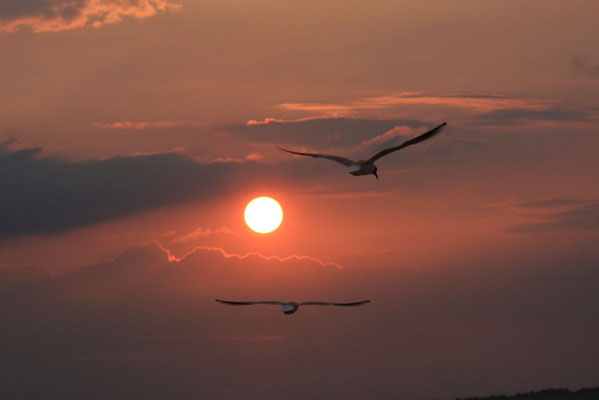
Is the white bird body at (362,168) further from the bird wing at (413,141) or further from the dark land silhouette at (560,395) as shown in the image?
the dark land silhouette at (560,395)

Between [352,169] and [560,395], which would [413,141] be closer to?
[352,169]

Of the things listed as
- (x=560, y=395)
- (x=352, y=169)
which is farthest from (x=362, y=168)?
(x=560, y=395)

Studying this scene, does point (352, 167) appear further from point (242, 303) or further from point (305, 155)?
point (242, 303)

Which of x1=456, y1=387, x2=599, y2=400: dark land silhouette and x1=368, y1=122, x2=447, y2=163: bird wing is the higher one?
x1=368, y1=122, x2=447, y2=163: bird wing

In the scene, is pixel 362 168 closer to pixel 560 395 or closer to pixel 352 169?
pixel 352 169

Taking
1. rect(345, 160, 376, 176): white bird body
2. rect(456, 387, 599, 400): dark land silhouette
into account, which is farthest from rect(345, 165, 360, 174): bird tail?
rect(456, 387, 599, 400): dark land silhouette

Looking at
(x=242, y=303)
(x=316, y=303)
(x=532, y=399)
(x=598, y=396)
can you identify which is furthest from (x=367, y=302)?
(x=532, y=399)

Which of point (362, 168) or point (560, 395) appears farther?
point (560, 395)

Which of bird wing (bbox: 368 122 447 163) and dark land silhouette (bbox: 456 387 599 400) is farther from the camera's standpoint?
dark land silhouette (bbox: 456 387 599 400)

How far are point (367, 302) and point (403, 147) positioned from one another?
788 inches

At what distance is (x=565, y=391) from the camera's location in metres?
165

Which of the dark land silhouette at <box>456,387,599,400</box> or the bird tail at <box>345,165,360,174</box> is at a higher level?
the bird tail at <box>345,165,360,174</box>

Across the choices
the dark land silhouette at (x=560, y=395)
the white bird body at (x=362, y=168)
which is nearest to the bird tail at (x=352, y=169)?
the white bird body at (x=362, y=168)

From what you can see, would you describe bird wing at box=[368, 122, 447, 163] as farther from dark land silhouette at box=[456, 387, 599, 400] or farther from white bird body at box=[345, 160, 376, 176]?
dark land silhouette at box=[456, 387, 599, 400]
